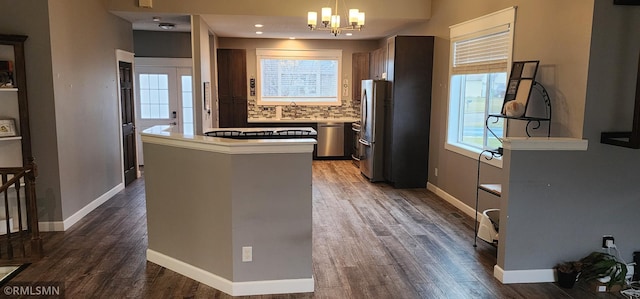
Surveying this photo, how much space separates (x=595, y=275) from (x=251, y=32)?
652 cm

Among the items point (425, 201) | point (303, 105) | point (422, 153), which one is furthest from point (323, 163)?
point (425, 201)

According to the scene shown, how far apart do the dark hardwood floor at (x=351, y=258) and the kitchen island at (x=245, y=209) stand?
0.17 metres

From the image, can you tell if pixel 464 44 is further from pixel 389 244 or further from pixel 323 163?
pixel 323 163

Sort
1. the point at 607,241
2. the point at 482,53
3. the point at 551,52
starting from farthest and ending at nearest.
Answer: the point at 482,53, the point at 551,52, the point at 607,241

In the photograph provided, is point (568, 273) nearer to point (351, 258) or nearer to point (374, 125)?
point (351, 258)

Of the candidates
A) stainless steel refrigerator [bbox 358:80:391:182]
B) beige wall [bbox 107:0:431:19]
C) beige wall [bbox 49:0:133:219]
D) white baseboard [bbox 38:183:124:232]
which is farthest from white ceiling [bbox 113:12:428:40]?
white baseboard [bbox 38:183:124:232]

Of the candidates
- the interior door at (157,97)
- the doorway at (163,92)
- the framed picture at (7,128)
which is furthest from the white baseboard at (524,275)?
the interior door at (157,97)

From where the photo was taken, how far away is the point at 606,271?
329 centimetres

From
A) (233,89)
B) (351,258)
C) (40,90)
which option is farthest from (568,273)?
(233,89)

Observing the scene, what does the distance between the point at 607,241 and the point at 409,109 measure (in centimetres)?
340

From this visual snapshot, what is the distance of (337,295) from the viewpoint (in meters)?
3.22

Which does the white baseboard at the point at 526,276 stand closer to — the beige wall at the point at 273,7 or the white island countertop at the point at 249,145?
the white island countertop at the point at 249,145

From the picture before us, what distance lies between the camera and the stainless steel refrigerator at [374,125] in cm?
677

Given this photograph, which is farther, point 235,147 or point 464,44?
point 464,44
